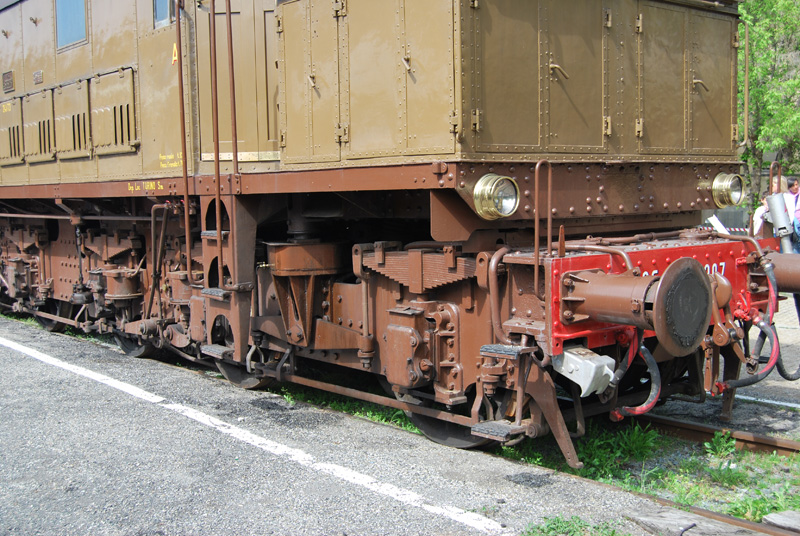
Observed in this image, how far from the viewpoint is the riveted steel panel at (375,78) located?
5.14 metres

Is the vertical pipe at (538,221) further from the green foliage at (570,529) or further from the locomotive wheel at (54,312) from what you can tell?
the locomotive wheel at (54,312)

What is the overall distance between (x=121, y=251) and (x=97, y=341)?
1.88 metres

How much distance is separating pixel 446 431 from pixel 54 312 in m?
7.91

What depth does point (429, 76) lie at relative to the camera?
195 inches

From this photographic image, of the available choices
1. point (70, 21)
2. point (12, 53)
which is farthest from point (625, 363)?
point (12, 53)

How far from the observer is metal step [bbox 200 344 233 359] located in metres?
6.83

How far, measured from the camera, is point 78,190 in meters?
8.79

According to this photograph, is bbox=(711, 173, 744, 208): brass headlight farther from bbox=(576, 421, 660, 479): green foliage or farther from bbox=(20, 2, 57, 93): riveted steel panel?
bbox=(20, 2, 57, 93): riveted steel panel

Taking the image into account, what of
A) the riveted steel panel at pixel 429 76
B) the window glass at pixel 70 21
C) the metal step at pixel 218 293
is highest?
the window glass at pixel 70 21

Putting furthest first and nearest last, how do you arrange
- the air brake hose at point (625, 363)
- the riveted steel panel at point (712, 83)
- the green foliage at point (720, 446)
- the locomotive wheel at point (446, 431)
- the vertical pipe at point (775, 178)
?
the vertical pipe at point (775, 178) < the riveted steel panel at point (712, 83) < the green foliage at point (720, 446) < the locomotive wheel at point (446, 431) < the air brake hose at point (625, 363)

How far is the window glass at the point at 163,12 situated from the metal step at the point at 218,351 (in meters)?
3.23

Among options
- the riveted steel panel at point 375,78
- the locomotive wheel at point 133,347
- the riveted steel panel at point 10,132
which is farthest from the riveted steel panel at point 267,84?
the riveted steel panel at point 10,132

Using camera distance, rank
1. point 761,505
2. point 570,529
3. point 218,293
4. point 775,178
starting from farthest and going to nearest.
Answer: point 775,178, point 218,293, point 761,505, point 570,529

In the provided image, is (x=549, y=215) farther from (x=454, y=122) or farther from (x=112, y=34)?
(x=112, y=34)
